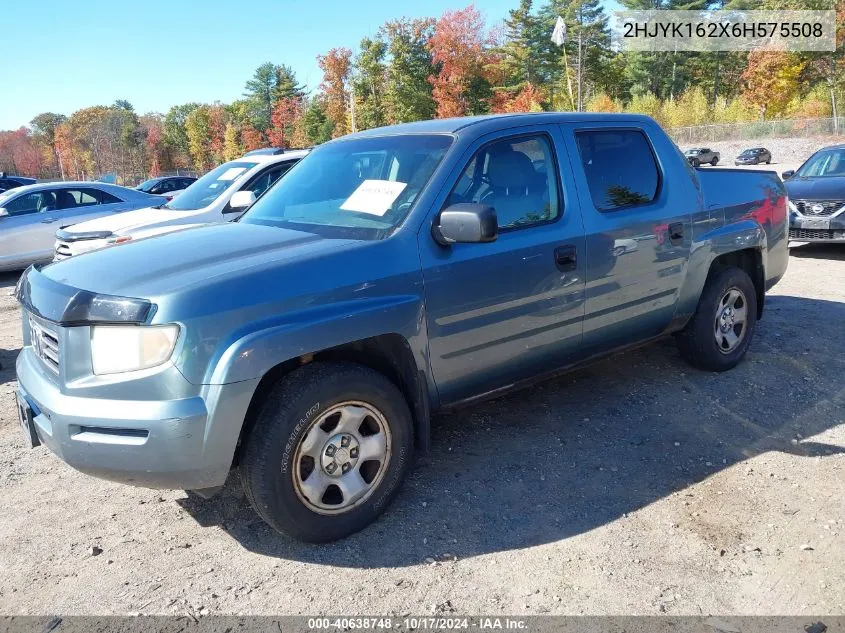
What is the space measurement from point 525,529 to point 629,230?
196 centimetres

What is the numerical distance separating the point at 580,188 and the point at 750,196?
6.35 ft

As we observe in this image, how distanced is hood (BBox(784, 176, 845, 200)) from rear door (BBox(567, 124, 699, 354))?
6.36 metres

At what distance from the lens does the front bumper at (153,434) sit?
2576 mm

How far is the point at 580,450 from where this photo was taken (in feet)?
13.0

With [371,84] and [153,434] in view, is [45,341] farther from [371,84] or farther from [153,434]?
[371,84]

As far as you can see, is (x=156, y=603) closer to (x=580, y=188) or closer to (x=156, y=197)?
(x=580, y=188)

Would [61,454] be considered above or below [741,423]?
above

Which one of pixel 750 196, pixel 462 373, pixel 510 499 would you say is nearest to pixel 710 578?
pixel 510 499

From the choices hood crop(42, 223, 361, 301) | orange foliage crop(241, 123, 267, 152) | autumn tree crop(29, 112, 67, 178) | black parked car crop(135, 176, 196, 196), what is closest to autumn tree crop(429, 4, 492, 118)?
orange foliage crop(241, 123, 267, 152)

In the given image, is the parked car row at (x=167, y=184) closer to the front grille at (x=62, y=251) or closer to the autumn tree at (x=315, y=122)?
the front grille at (x=62, y=251)

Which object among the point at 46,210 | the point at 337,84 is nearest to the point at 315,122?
the point at 337,84

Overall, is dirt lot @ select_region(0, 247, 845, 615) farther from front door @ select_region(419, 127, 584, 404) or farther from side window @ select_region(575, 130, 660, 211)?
side window @ select_region(575, 130, 660, 211)

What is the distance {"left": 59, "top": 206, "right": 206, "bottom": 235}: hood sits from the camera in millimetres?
7440

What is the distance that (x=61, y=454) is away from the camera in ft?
9.05
